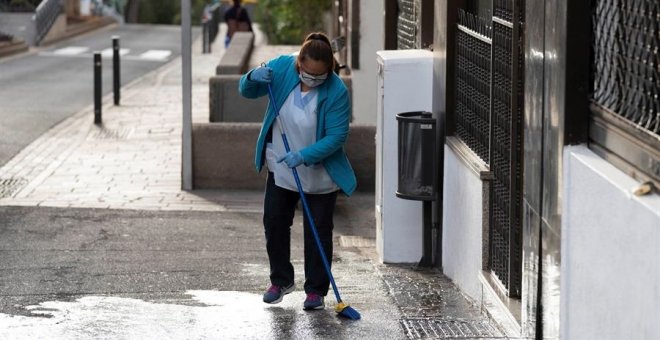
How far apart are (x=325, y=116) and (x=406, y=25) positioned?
4.54m

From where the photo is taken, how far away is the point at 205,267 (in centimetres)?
920

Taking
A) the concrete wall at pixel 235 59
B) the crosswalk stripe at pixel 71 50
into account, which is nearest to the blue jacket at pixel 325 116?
the concrete wall at pixel 235 59

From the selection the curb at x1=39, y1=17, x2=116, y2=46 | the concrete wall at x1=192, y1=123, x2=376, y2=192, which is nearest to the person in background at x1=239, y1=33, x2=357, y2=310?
the concrete wall at x1=192, y1=123, x2=376, y2=192

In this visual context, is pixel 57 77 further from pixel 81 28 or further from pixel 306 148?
pixel 306 148

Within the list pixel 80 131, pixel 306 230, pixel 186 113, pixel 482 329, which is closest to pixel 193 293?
pixel 306 230

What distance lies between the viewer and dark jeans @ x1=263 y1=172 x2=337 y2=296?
764cm

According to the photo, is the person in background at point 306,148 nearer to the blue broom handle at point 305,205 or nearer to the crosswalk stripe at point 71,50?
the blue broom handle at point 305,205

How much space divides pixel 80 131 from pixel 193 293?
1069cm

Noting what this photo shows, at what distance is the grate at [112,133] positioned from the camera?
17766 mm

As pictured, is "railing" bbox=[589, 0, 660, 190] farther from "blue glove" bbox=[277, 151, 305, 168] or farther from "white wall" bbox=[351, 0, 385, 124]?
"white wall" bbox=[351, 0, 385, 124]

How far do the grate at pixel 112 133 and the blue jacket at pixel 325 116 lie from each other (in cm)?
1030

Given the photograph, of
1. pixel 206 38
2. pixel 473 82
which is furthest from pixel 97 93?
pixel 206 38

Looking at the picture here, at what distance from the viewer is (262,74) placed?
24.3ft

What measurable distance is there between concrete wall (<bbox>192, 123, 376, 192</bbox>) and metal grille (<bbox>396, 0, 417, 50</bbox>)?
108cm
